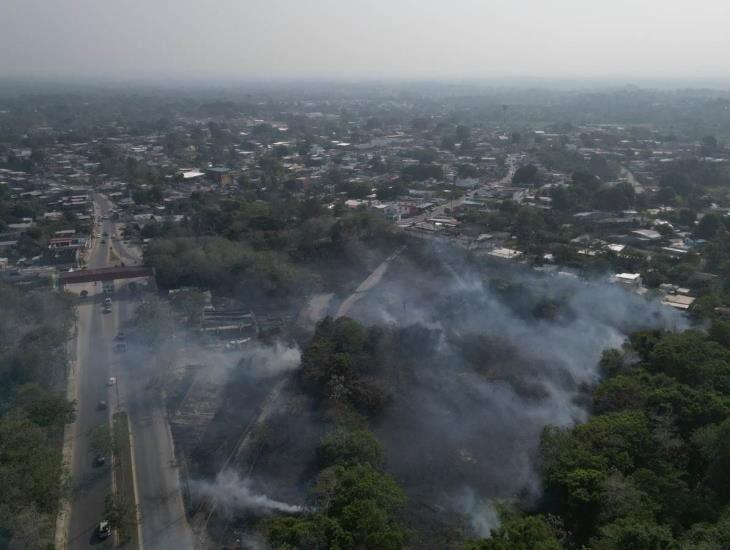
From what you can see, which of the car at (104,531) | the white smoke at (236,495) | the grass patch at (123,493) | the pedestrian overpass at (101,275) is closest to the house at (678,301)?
the white smoke at (236,495)

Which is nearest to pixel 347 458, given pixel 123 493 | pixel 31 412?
pixel 123 493

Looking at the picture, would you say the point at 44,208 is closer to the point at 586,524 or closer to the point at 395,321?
the point at 395,321

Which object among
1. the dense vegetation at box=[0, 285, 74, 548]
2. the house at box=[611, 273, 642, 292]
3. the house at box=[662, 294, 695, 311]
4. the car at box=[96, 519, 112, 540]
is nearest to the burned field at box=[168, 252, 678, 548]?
the house at box=[611, 273, 642, 292]

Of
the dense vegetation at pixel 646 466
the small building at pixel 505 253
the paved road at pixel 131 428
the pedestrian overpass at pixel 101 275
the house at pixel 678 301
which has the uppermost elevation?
the dense vegetation at pixel 646 466

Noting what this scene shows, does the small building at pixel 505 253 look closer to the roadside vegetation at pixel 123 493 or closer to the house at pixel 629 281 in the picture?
the house at pixel 629 281

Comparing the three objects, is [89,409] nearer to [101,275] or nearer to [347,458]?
[347,458]

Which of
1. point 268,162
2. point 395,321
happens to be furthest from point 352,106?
point 395,321
